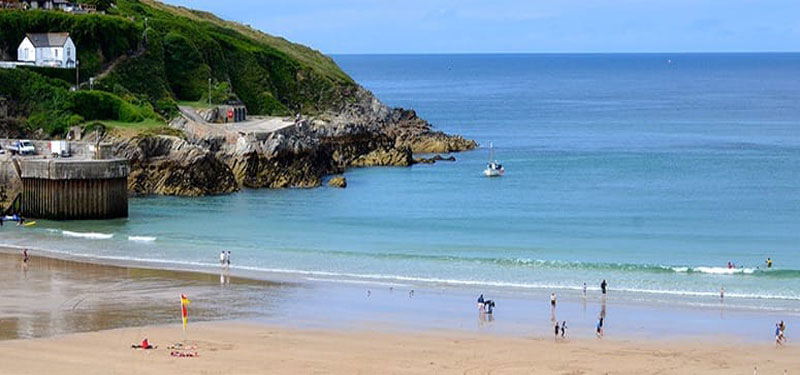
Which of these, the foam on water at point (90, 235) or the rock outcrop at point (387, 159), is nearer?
the foam on water at point (90, 235)

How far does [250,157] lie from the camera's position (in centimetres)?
7194

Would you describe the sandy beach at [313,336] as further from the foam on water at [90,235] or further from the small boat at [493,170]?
the small boat at [493,170]

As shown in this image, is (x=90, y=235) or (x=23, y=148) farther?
(x=23, y=148)

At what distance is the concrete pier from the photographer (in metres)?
57.8

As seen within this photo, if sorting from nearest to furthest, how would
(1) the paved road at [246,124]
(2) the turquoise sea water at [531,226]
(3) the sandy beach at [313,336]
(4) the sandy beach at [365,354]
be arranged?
(4) the sandy beach at [365,354] → (3) the sandy beach at [313,336] → (2) the turquoise sea water at [531,226] → (1) the paved road at [246,124]

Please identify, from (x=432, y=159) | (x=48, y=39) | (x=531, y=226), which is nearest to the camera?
(x=531, y=226)

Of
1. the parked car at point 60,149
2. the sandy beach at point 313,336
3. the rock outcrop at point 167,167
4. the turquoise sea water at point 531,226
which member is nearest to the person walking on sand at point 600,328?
the sandy beach at point 313,336

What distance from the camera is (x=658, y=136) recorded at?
105250mm

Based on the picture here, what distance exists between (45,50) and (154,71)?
801cm

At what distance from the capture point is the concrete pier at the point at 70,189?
2275 inches

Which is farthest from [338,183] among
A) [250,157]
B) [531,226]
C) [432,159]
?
[531,226]

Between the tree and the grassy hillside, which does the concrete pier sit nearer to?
the grassy hillside

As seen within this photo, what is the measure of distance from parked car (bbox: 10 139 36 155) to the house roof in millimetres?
17832

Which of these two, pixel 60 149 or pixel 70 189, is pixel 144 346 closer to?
pixel 70 189
